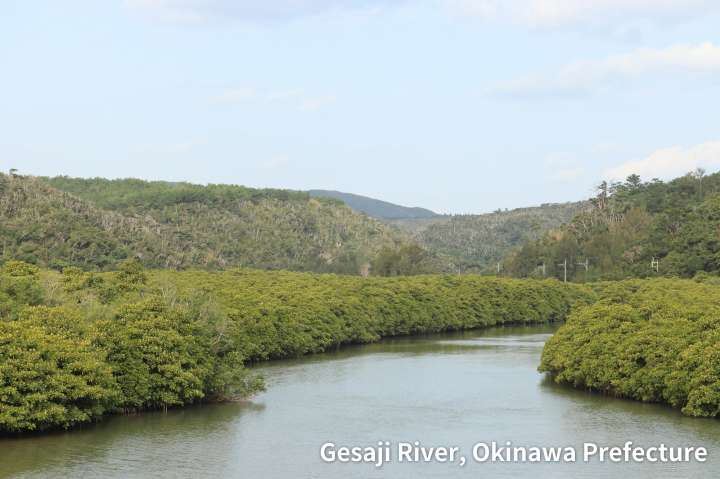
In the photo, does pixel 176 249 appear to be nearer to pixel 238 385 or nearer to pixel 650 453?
pixel 238 385

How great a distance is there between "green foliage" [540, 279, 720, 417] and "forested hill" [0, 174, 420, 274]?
58331mm

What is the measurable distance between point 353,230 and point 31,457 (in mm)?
164573

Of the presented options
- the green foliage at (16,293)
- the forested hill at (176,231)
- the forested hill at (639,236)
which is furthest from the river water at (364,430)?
the forested hill at (639,236)

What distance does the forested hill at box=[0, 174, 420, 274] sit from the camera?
105188 millimetres

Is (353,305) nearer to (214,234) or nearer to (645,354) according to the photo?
(645,354)

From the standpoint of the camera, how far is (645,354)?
46031 mm

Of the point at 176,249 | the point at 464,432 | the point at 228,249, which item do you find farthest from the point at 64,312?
the point at 228,249

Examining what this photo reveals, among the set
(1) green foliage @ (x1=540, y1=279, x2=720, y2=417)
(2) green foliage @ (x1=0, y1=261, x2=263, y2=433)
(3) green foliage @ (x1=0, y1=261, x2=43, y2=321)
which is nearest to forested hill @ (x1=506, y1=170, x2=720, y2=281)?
(1) green foliage @ (x1=540, y1=279, x2=720, y2=417)

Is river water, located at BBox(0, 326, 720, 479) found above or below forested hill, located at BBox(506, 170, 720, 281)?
below

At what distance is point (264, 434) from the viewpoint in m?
39.6

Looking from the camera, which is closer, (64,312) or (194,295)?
(64,312)

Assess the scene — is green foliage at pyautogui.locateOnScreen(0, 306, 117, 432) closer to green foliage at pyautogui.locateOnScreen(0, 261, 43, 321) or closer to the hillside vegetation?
the hillside vegetation

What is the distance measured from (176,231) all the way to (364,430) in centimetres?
12237

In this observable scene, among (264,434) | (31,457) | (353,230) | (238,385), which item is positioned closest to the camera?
(31,457)
